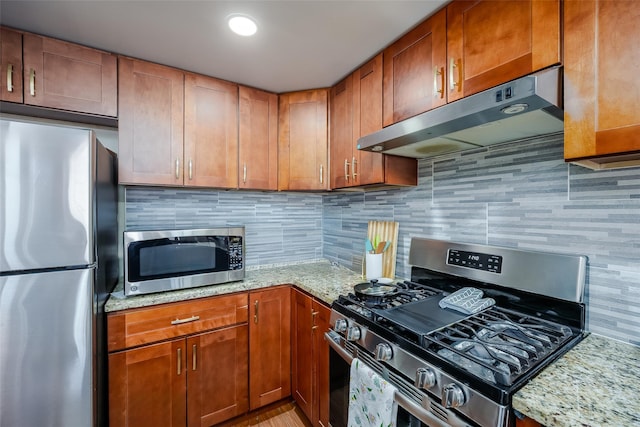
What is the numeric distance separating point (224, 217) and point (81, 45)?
126 cm

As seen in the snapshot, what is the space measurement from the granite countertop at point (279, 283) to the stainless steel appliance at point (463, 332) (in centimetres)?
28

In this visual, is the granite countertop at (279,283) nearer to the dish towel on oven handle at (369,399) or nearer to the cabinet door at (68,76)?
the dish towel on oven handle at (369,399)

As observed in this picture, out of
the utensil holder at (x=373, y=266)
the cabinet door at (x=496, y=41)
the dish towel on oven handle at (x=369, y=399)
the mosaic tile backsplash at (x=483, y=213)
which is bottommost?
the dish towel on oven handle at (x=369, y=399)

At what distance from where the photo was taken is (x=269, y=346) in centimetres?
179

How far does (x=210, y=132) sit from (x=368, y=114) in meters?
1.03

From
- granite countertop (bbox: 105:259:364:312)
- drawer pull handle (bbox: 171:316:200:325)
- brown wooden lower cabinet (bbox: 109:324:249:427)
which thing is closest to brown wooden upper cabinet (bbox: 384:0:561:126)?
granite countertop (bbox: 105:259:364:312)

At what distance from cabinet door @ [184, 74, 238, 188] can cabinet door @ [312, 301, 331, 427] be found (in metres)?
1.01

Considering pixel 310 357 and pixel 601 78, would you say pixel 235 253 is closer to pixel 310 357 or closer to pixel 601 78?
pixel 310 357

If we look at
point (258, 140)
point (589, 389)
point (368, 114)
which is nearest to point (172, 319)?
point (258, 140)

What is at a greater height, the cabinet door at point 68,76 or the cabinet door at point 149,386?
the cabinet door at point 68,76

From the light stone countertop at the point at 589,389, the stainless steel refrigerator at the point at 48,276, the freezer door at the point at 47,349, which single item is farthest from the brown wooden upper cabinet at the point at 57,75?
the light stone countertop at the point at 589,389

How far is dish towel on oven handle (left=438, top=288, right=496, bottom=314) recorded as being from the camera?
3.75 ft

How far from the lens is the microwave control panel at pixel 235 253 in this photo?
1766mm

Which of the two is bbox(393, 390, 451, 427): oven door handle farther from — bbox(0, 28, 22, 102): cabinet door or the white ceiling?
bbox(0, 28, 22, 102): cabinet door
